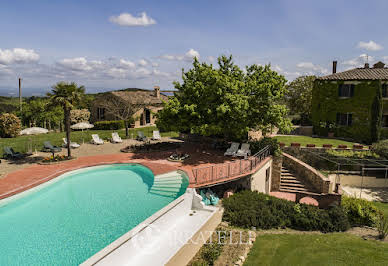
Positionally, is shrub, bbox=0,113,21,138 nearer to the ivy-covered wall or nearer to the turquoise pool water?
the turquoise pool water

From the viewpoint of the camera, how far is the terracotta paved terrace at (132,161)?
14.5 meters

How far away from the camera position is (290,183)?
2044 centimetres

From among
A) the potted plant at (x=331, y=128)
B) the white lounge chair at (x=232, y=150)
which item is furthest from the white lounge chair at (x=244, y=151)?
the potted plant at (x=331, y=128)

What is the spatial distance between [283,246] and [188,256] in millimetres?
4410

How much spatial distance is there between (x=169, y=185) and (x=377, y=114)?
2801 cm

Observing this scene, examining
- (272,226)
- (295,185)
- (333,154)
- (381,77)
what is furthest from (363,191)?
(381,77)

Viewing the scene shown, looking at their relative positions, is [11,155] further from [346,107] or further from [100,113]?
[346,107]

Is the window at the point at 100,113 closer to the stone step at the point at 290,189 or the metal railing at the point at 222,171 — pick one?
the metal railing at the point at 222,171

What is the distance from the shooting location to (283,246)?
11062 mm

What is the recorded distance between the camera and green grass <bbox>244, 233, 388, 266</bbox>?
10031 mm

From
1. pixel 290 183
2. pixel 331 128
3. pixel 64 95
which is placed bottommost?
pixel 290 183

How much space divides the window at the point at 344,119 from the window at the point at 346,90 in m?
2.50

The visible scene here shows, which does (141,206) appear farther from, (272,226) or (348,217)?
(348,217)

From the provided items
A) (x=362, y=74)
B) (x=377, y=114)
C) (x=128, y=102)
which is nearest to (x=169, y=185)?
(x=128, y=102)
